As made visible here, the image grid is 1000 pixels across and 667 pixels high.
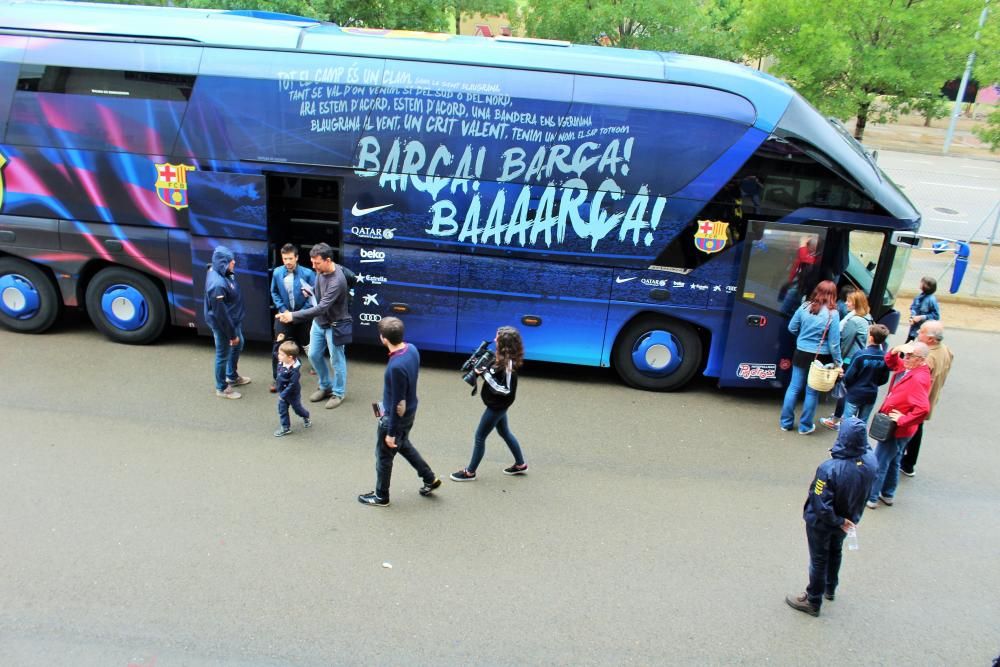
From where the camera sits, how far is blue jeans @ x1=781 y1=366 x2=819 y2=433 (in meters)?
7.69

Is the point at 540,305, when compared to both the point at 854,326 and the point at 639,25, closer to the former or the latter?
the point at 854,326

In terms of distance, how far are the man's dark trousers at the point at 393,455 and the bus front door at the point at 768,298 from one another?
13.1ft

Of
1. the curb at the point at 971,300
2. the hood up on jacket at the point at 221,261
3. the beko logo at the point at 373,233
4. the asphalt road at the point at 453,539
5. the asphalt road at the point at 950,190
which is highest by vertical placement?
the asphalt road at the point at 950,190

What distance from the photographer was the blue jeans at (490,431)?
20.2 feet

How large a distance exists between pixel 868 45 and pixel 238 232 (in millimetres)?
11183

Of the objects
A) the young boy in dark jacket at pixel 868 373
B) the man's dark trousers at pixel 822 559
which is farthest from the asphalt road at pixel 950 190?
the man's dark trousers at pixel 822 559

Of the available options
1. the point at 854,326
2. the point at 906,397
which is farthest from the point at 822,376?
the point at 906,397

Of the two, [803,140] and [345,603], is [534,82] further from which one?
[345,603]

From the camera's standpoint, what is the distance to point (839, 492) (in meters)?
4.64

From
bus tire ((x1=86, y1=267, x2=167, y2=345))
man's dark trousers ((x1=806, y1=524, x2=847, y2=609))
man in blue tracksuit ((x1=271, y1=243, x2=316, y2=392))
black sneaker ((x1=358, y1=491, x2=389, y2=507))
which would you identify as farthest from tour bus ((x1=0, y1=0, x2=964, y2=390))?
man's dark trousers ((x1=806, y1=524, x2=847, y2=609))

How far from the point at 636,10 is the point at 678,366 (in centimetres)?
889

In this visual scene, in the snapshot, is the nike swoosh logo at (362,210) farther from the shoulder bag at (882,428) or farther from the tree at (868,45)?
the tree at (868,45)

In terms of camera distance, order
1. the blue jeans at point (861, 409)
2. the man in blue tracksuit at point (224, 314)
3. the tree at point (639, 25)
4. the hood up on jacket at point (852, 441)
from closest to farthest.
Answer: the hood up on jacket at point (852, 441) < the blue jeans at point (861, 409) < the man in blue tracksuit at point (224, 314) < the tree at point (639, 25)

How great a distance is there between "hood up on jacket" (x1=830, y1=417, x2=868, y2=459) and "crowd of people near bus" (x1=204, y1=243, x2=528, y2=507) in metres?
2.38
